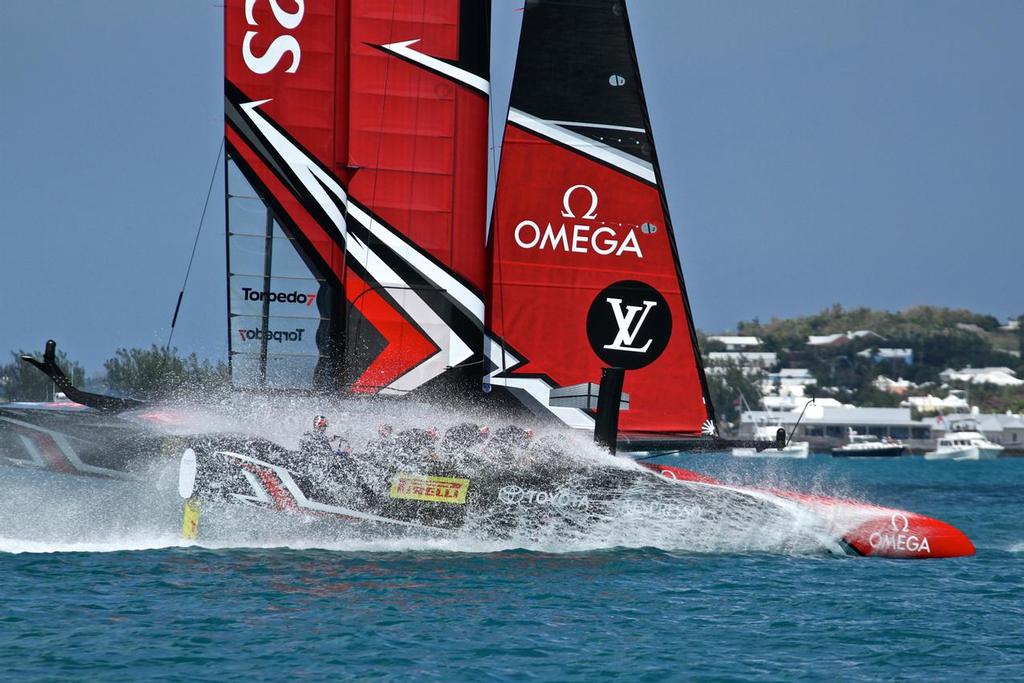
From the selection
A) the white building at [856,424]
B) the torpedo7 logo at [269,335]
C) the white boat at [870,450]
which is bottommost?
the white boat at [870,450]

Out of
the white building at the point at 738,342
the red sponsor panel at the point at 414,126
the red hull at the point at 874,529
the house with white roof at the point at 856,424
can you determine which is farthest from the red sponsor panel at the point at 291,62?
the white building at the point at 738,342

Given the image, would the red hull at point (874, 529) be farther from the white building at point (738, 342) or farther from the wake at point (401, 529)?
the white building at point (738, 342)

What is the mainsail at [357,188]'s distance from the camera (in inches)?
594

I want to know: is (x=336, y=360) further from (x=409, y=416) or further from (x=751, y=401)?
(x=751, y=401)

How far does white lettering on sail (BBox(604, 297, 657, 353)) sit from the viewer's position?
1564 cm

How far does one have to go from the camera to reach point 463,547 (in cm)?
1373

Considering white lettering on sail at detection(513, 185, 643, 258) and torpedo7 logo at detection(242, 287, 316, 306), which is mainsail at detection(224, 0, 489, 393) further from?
white lettering on sail at detection(513, 185, 643, 258)

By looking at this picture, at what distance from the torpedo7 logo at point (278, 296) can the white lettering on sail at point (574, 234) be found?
7.79 ft

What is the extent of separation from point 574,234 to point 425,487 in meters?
3.62

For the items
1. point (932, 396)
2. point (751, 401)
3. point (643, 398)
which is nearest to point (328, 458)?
point (643, 398)

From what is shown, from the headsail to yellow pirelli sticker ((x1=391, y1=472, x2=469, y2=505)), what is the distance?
225 centimetres

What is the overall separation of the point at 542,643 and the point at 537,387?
5.91 metres

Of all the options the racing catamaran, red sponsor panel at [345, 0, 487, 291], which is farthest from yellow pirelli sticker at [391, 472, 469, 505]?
red sponsor panel at [345, 0, 487, 291]

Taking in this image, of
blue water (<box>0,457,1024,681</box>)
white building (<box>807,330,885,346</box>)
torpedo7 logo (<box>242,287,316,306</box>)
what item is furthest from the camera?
white building (<box>807,330,885,346</box>)
